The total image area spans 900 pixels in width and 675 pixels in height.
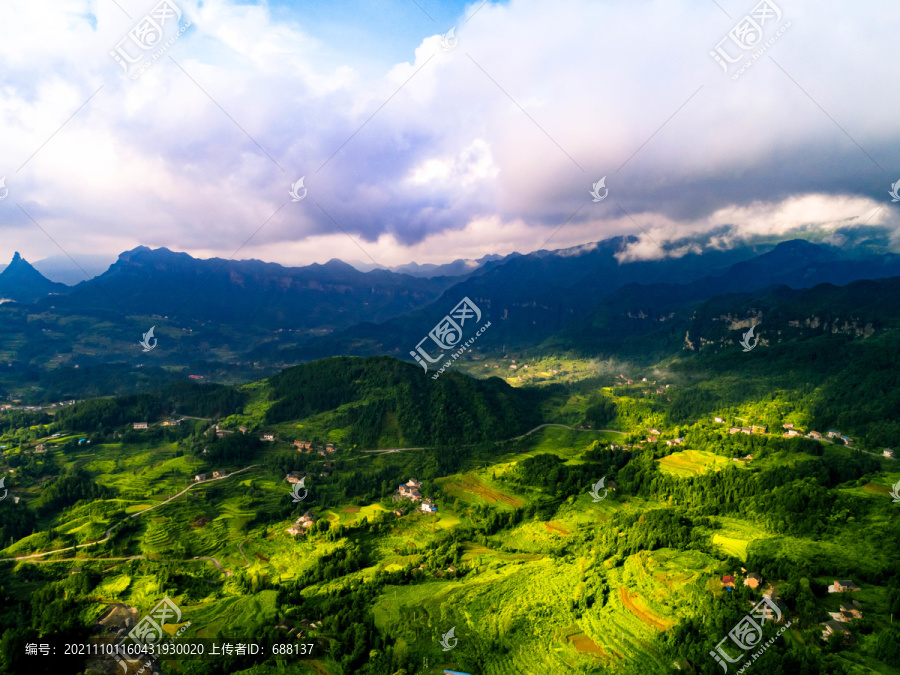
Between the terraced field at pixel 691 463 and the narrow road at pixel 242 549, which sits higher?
the narrow road at pixel 242 549

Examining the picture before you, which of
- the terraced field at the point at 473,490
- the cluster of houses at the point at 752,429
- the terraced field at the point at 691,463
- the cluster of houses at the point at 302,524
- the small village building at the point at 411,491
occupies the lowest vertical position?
the terraced field at the point at 691,463

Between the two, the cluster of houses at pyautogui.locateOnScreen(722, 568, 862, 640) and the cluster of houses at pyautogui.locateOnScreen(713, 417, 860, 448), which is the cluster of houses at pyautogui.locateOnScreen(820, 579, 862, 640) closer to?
the cluster of houses at pyautogui.locateOnScreen(722, 568, 862, 640)

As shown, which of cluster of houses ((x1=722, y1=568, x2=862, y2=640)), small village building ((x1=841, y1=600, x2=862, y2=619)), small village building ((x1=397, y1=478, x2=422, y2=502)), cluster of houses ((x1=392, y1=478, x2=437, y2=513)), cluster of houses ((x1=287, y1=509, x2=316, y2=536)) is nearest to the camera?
cluster of houses ((x1=722, y1=568, x2=862, y2=640))

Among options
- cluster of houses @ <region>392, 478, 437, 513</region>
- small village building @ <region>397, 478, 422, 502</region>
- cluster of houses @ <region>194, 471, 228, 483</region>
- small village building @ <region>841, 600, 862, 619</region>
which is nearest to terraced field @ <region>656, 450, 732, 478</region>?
small village building @ <region>841, 600, 862, 619</region>

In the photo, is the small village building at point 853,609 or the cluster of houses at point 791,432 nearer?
the small village building at point 853,609

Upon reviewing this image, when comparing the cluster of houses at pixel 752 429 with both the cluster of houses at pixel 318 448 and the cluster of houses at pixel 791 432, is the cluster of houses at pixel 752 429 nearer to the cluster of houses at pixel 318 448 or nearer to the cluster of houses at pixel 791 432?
the cluster of houses at pixel 791 432

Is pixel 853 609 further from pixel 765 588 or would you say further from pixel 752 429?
pixel 752 429

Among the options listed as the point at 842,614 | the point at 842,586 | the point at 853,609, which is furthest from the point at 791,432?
the point at 842,614

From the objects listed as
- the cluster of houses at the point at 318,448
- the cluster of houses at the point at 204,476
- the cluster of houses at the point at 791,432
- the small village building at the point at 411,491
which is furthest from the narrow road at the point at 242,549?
the cluster of houses at the point at 791,432
